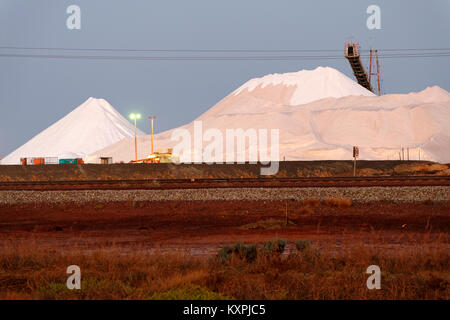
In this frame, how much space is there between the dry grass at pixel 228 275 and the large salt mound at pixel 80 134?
322ft

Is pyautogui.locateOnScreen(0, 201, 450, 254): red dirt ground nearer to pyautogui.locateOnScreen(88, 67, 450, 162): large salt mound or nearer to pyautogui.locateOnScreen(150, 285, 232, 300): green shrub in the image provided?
pyautogui.locateOnScreen(150, 285, 232, 300): green shrub

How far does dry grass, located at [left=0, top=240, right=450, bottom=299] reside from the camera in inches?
247

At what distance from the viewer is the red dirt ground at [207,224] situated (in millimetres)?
10641

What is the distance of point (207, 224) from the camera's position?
525 inches

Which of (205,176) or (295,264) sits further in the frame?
(205,176)

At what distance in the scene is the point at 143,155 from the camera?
63594mm

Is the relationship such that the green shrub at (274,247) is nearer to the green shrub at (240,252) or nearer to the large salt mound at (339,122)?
the green shrub at (240,252)

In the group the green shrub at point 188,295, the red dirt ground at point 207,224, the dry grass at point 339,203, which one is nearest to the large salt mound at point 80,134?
the red dirt ground at point 207,224

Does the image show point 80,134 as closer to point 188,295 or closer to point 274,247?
point 274,247

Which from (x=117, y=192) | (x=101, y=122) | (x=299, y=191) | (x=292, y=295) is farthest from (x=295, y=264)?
(x=101, y=122)

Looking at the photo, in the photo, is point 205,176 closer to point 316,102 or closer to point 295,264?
point 295,264

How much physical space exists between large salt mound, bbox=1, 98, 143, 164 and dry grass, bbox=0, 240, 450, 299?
98109 millimetres

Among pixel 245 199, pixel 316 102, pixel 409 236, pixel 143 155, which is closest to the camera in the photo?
pixel 409 236
